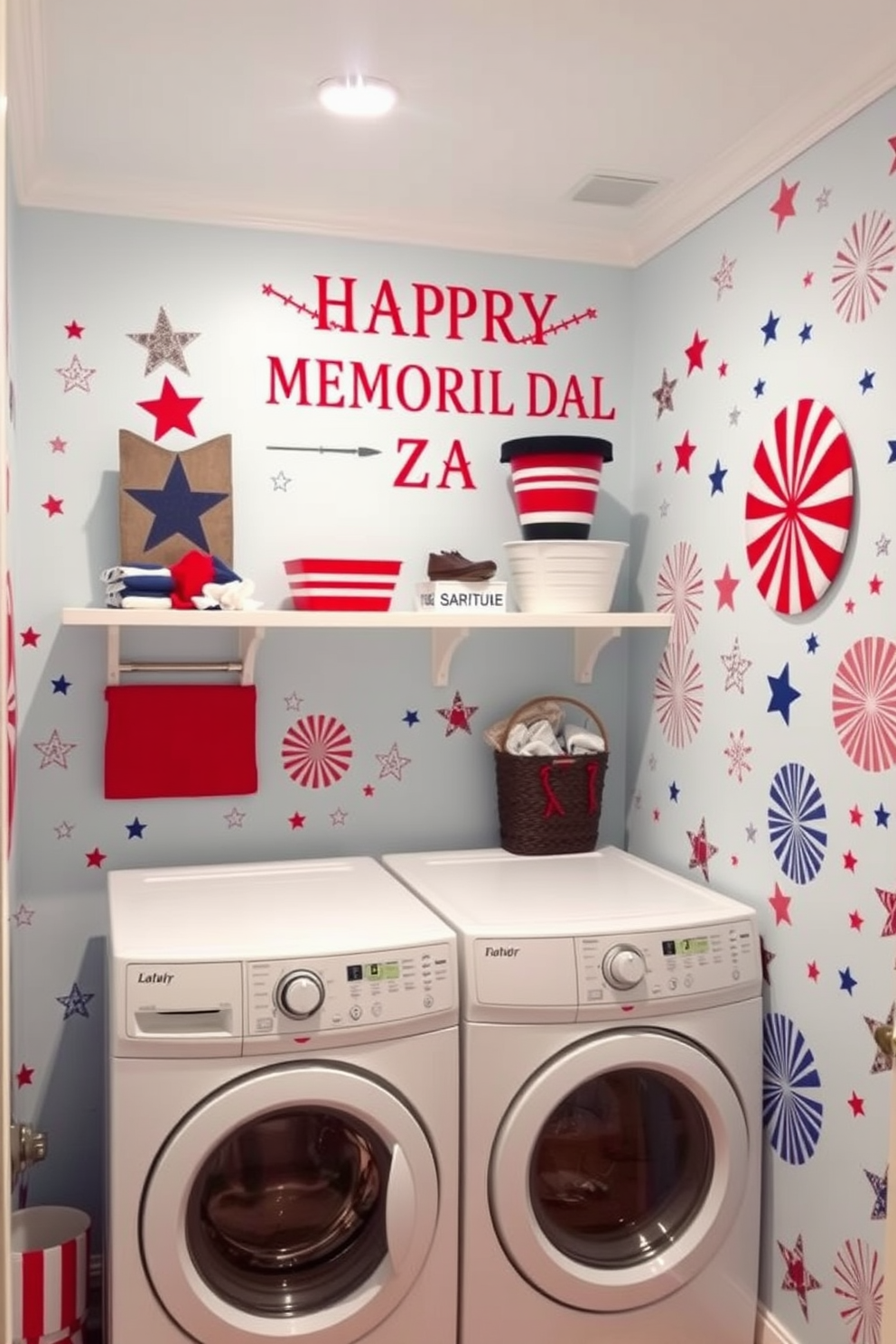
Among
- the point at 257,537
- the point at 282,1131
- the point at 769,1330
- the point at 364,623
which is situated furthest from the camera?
the point at 257,537

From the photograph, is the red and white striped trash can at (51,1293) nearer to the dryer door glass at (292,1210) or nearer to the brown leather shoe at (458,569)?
the dryer door glass at (292,1210)

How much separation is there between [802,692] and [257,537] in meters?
1.24

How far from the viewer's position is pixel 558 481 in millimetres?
2734

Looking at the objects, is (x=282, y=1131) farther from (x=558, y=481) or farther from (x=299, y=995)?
(x=558, y=481)

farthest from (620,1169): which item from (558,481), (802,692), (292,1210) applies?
(558,481)

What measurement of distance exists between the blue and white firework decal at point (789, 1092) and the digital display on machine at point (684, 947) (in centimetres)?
22

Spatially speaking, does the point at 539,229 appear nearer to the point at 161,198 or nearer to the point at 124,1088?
the point at 161,198

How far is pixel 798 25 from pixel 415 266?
1127mm

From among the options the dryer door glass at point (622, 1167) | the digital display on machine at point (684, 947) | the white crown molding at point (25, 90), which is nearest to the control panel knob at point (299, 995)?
the dryer door glass at point (622, 1167)

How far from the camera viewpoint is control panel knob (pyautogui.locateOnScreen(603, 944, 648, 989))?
2199 mm

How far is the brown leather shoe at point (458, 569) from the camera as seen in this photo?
2.66 m

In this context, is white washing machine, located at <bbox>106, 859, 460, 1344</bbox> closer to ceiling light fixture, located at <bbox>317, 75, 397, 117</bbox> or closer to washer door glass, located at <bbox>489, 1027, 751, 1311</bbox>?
washer door glass, located at <bbox>489, 1027, 751, 1311</bbox>

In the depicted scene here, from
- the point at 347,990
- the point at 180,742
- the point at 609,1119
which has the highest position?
the point at 180,742

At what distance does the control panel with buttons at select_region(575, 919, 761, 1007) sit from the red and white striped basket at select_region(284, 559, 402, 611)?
863 millimetres
